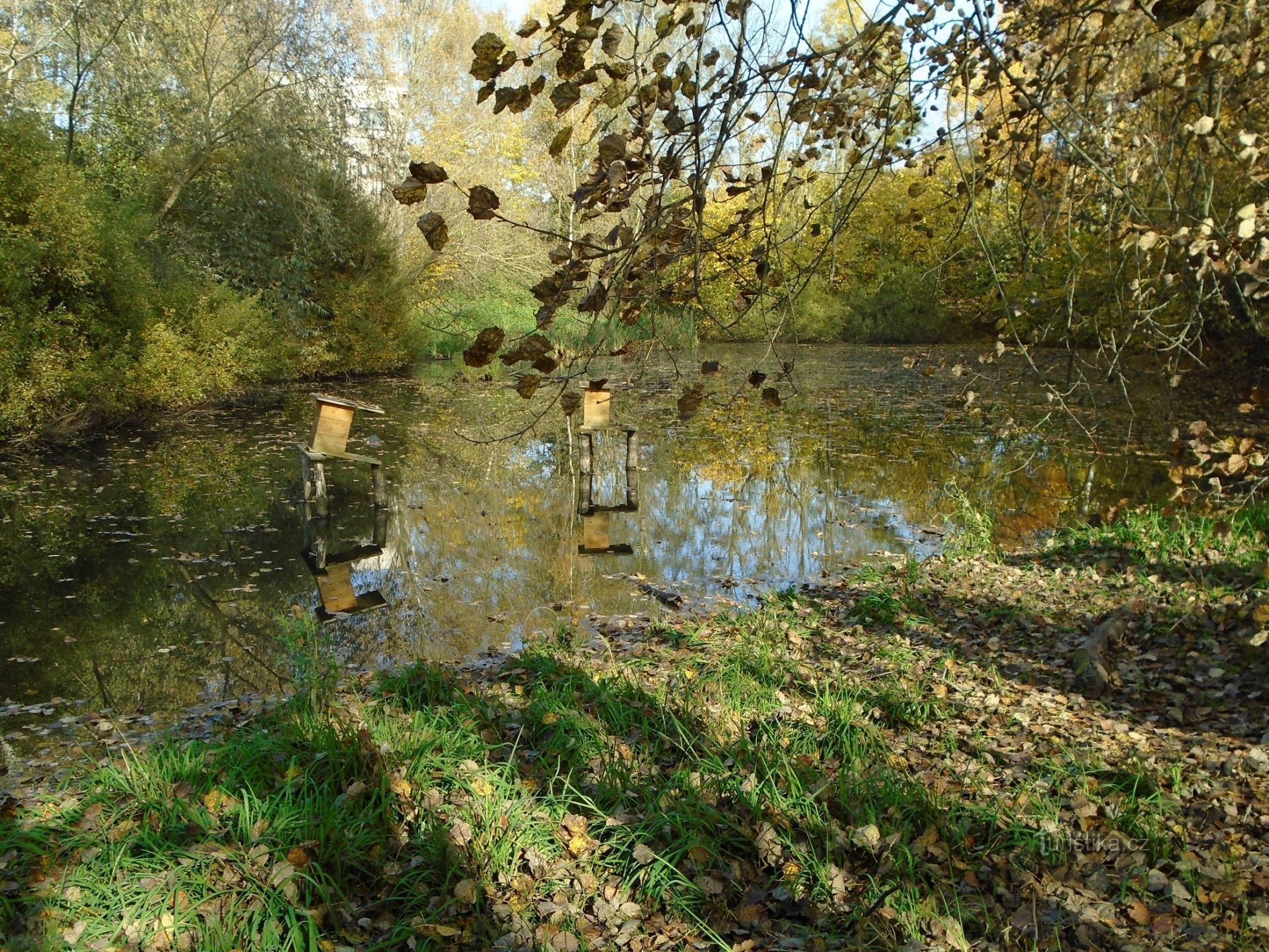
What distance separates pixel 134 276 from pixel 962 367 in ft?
44.9

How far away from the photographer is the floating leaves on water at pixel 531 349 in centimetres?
213

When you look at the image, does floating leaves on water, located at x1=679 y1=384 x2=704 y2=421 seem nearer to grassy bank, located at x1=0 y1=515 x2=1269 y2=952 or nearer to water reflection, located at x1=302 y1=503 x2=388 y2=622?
grassy bank, located at x1=0 y1=515 x2=1269 y2=952

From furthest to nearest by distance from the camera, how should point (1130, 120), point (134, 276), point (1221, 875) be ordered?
point (134, 276), point (1130, 120), point (1221, 875)

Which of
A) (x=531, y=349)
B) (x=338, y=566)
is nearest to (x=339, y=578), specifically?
(x=338, y=566)

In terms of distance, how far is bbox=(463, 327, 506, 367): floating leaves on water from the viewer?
6.79ft

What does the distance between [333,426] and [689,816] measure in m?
7.18

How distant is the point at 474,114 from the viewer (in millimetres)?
31016

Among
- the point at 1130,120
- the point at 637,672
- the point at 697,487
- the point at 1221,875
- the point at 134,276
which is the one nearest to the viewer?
the point at 1221,875

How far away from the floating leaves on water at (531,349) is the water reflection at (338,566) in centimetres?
493

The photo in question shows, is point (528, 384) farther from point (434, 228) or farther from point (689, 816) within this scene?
point (689, 816)

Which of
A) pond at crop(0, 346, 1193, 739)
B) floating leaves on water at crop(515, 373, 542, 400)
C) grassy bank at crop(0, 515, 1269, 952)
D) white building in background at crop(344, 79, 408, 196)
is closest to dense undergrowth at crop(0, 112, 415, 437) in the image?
white building in background at crop(344, 79, 408, 196)

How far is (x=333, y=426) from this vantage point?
9211 mm

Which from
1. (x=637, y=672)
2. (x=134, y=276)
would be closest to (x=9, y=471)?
(x=134, y=276)

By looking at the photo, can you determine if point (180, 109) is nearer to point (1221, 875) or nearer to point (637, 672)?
point (637, 672)
